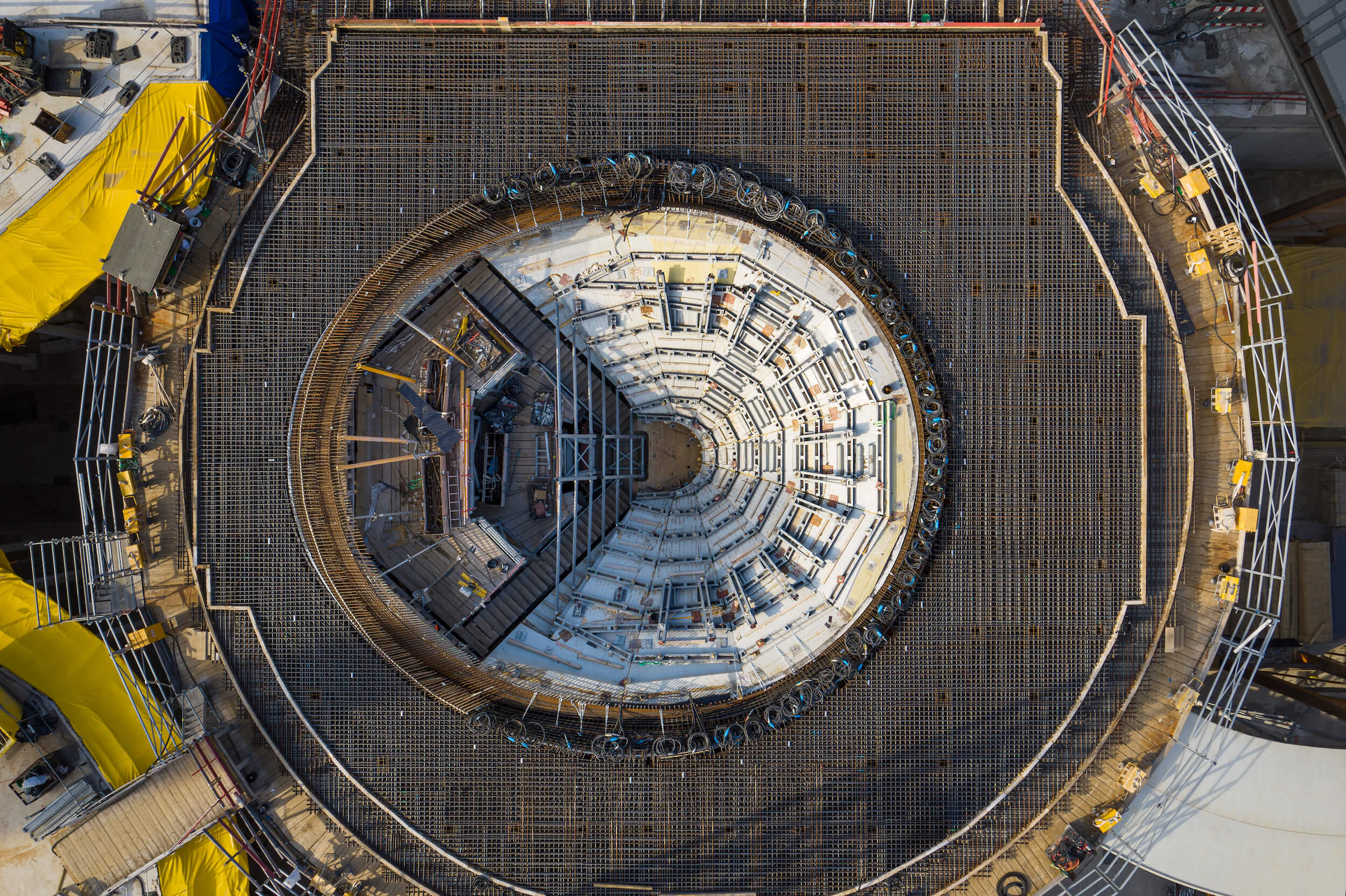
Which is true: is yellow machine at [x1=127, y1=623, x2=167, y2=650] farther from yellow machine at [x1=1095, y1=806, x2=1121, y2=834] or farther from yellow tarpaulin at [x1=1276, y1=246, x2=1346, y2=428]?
yellow tarpaulin at [x1=1276, y1=246, x2=1346, y2=428]

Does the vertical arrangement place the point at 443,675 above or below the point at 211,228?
below

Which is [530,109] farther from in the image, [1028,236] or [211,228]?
[1028,236]

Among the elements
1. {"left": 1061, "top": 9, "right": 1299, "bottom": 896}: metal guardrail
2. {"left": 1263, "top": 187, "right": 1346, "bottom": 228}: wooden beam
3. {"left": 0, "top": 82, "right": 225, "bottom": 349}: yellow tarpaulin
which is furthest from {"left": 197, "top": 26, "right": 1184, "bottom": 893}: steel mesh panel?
{"left": 1263, "top": 187, "right": 1346, "bottom": 228}: wooden beam

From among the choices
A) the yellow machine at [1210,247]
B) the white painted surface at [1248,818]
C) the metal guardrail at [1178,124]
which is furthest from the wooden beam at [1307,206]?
the white painted surface at [1248,818]

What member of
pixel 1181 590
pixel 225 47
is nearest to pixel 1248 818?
pixel 1181 590

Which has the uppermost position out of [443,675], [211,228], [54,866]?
[211,228]

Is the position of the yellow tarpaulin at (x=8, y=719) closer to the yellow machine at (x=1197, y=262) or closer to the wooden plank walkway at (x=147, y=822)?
the wooden plank walkway at (x=147, y=822)

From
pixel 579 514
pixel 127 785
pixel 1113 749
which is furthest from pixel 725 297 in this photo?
pixel 127 785

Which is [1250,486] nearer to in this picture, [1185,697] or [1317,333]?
[1185,697]
